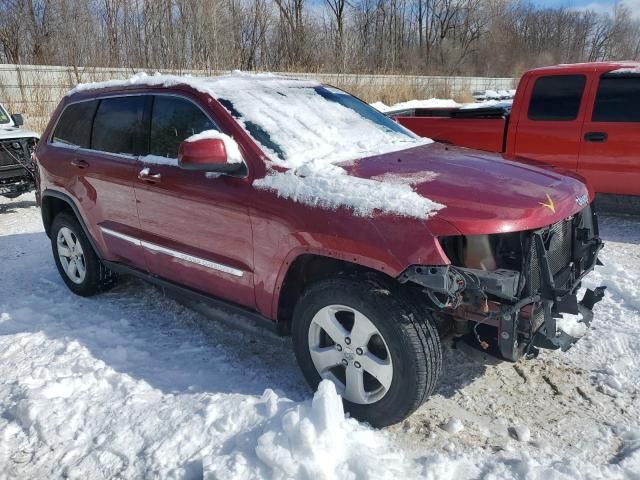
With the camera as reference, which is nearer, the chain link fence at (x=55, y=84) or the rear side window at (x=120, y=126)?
the rear side window at (x=120, y=126)

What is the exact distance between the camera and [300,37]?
98.7ft

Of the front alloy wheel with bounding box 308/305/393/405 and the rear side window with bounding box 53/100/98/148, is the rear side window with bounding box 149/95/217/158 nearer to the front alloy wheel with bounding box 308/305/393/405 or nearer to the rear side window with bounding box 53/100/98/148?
the rear side window with bounding box 53/100/98/148

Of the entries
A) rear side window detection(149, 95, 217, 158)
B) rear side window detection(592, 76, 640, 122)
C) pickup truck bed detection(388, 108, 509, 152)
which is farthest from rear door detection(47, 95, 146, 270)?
rear side window detection(592, 76, 640, 122)

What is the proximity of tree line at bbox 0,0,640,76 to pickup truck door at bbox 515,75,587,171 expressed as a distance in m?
14.4

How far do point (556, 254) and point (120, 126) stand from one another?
3257 millimetres

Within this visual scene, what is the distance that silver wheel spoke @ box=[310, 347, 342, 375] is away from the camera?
296cm

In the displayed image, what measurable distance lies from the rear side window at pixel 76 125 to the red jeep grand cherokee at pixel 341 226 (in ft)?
0.98

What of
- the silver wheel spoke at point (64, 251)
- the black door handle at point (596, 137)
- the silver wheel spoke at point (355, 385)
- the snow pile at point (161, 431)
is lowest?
the snow pile at point (161, 431)

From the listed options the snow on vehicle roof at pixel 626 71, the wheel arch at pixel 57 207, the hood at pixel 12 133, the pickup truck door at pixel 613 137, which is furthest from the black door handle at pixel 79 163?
the snow on vehicle roof at pixel 626 71

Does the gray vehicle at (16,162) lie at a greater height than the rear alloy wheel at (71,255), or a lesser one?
greater

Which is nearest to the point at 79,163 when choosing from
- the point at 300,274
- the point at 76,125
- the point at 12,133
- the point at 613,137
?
the point at 76,125

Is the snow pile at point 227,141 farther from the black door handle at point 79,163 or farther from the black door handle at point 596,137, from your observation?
the black door handle at point 596,137

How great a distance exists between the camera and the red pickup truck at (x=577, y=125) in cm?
608

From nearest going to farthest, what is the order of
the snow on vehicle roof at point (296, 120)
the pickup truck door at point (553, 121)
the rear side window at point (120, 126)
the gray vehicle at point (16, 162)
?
the snow on vehicle roof at point (296, 120) < the rear side window at point (120, 126) < the pickup truck door at point (553, 121) < the gray vehicle at point (16, 162)
